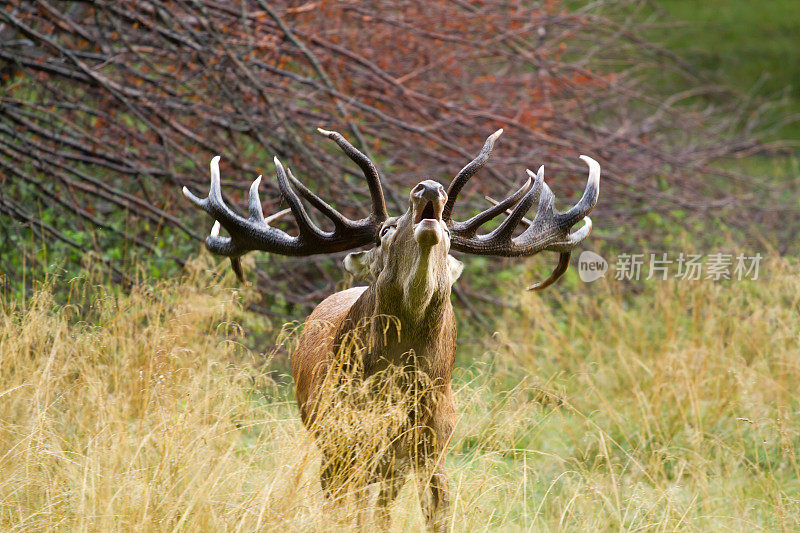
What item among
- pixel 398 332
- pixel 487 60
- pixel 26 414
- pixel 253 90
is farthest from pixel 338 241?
pixel 487 60

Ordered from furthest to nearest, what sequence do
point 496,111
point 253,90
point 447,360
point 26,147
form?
point 496,111, point 253,90, point 26,147, point 447,360

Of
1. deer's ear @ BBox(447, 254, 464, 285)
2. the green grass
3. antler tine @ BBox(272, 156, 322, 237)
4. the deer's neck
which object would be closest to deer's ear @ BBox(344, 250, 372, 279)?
the deer's neck

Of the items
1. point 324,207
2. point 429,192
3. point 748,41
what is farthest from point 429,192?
point 748,41

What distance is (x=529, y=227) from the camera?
371 centimetres

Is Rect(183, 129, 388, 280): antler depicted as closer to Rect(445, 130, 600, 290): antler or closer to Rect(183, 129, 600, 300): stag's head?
Rect(183, 129, 600, 300): stag's head

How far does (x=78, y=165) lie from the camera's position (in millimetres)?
6141

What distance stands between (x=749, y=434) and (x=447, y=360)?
2.37 metres

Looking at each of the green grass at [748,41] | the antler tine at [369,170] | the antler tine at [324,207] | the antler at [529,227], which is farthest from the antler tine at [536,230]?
the green grass at [748,41]

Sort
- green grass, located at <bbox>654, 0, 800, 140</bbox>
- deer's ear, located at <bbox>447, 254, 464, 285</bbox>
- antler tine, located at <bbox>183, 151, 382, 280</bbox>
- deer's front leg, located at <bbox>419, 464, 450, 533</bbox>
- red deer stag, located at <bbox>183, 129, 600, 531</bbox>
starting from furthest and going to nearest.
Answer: green grass, located at <bbox>654, 0, 800, 140</bbox>
antler tine, located at <bbox>183, 151, 382, 280</bbox>
deer's ear, located at <bbox>447, 254, 464, 285</bbox>
deer's front leg, located at <bbox>419, 464, 450, 533</bbox>
red deer stag, located at <bbox>183, 129, 600, 531</bbox>

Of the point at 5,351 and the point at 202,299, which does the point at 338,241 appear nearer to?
the point at 202,299

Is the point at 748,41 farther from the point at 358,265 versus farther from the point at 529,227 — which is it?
the point at 358,265

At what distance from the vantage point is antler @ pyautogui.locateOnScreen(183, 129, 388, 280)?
139 inches

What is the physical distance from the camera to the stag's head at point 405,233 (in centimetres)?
308

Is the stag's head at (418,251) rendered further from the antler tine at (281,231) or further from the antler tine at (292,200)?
the antler tine at (292,200)
